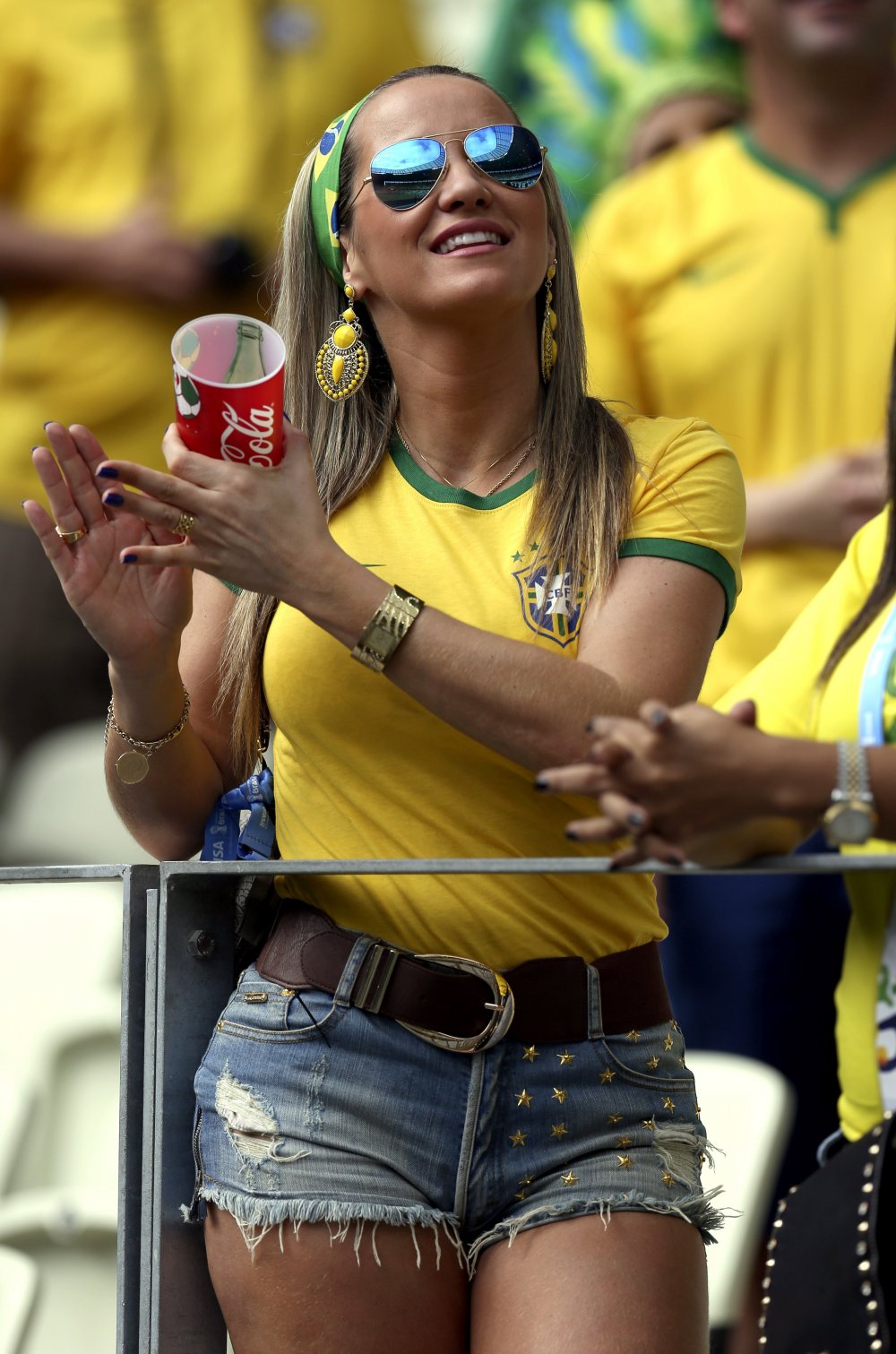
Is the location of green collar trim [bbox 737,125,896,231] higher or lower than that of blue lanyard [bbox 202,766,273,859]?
higher

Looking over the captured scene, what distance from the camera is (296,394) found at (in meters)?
2.04

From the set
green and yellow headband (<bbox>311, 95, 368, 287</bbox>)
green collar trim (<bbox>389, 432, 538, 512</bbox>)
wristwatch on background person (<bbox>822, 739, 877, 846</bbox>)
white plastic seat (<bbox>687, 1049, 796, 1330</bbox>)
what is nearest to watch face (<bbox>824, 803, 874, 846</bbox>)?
wristwatch on background person (<bbox>822, 739, 877, 846</bbox>)

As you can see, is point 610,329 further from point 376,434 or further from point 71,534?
point 71,534

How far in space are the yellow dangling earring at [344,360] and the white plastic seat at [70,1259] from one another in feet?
5.20

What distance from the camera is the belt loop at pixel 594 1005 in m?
1.67

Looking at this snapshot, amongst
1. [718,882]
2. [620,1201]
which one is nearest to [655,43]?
[718,882]

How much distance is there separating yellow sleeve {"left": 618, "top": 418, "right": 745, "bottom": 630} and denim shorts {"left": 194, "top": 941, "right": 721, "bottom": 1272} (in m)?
0.40

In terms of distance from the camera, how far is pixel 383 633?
1630 mm

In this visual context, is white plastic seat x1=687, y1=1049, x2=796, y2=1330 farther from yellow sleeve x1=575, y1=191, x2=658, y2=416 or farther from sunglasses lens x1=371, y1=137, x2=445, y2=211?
sunglasses lens x1=371, y1=137, x2=445, y2=211

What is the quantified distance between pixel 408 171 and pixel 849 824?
872 millimetres

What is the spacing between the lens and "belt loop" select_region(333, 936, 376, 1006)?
1.67 m

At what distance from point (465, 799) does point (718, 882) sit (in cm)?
144

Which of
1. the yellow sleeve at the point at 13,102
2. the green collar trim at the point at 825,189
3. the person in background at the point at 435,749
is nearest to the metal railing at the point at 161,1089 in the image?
the person in background at the point at 435,749

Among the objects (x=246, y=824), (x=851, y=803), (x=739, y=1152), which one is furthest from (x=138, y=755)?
(x=739, y=1152)
